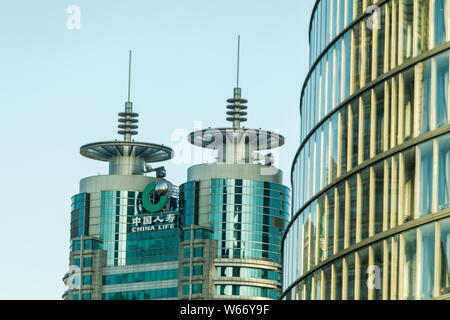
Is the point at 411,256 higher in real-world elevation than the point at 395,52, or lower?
lower

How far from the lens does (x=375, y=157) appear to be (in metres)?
53.4

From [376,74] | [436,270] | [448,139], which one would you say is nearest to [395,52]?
[376,74]

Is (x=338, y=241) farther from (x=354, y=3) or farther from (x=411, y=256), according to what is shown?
(x=354, y=3)

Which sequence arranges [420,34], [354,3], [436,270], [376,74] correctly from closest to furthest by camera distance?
[436,270], [420,34], [376,74], [354,3]

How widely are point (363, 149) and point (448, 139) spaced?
8.23 meters

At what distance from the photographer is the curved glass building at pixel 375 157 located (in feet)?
157

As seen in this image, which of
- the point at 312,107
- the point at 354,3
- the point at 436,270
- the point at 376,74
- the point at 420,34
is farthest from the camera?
the point at 312,107

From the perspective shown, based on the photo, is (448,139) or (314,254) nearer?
(448,139)

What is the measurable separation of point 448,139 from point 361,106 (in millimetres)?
9339

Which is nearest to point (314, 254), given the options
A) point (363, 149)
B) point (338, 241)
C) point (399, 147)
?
point (338, 241)

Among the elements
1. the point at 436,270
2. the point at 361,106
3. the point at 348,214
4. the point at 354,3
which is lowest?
the point at 436,270

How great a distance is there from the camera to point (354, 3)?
59812mm

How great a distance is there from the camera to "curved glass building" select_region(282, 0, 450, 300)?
48.0 metres

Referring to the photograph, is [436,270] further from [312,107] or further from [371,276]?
[312,107]
